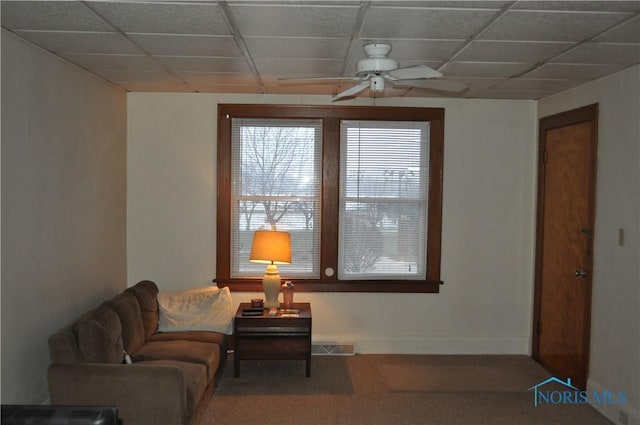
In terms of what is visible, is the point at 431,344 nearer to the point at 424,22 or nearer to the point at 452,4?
the point at 424,22

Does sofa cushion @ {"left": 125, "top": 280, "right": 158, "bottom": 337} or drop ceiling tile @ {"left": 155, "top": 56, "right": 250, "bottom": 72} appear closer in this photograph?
drop ceiling tile @ {"left": 155, "top": 56, "right": 250, "bottom": 72}

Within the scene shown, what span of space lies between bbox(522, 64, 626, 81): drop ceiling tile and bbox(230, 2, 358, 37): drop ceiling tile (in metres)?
1.66

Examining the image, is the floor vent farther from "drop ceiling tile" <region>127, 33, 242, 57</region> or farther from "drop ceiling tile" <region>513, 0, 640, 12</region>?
"drop ceiling tile" <region>513, 0, 640, 12</region>

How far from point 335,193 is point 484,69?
5.93ft

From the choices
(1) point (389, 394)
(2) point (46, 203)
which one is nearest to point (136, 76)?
(2) point (46, 203)

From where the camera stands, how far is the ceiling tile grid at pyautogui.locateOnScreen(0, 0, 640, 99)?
2623 millimetres

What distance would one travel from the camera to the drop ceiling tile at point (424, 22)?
266cm

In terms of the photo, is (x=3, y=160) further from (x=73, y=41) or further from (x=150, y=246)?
(x=150, y=246)

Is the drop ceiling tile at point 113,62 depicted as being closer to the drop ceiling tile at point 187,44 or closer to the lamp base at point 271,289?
the drop ceiling tile at point 187,44

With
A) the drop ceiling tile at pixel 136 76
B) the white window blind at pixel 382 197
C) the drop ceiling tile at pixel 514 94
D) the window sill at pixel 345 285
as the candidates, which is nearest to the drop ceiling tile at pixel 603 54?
the drop ceiling tile at pixel 514 94

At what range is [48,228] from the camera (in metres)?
3.54

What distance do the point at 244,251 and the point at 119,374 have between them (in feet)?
6.95

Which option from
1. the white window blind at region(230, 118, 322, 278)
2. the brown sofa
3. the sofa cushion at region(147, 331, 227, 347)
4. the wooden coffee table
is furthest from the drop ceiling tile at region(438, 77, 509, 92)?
the brown sofa

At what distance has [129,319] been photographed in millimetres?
3934
